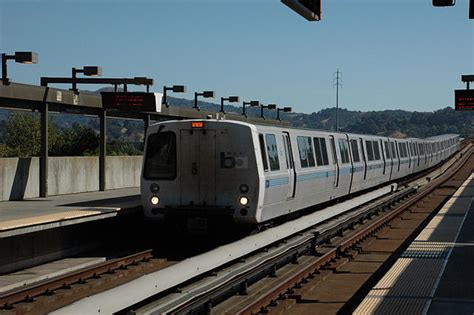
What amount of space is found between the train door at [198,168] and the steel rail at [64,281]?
151cm

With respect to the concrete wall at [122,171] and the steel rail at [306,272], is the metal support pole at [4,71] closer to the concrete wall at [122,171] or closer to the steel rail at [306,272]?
the concrete wall at [122,171]

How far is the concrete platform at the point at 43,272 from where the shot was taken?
476 inches

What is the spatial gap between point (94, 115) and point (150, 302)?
1405 centimetres

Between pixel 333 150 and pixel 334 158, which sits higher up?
pixel 333 150

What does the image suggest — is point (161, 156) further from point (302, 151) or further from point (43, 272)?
point (302, 151)

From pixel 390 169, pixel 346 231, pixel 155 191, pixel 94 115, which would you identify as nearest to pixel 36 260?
pixel 155 191

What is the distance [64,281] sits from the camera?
11961 millimetres

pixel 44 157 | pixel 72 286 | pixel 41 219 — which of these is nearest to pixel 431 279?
pixel 72 286

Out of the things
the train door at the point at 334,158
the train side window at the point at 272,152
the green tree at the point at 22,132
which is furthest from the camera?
the green tree at the point at 22,132

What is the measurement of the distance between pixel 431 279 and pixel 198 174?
18.8 feet

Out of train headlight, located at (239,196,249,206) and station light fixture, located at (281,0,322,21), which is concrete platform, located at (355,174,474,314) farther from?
station light fixture, located at (281,0,322,21)

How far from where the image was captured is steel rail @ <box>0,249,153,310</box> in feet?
34.7

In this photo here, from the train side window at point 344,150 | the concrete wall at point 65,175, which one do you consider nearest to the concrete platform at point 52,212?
the concrete wall at point 65,175

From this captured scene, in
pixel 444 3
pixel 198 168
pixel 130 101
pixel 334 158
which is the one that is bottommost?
pixel 198 168
